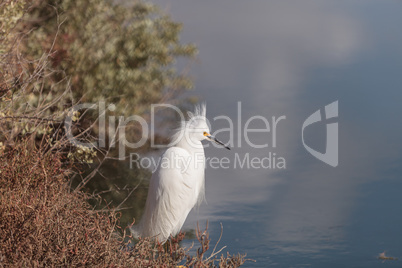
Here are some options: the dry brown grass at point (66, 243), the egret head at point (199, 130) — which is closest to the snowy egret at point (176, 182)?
the egret head at point (199, 130)

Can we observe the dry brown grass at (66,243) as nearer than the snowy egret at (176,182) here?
Yes

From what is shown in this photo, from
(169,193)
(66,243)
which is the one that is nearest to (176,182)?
(169,193)

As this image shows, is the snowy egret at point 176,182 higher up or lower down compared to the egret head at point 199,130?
lower down

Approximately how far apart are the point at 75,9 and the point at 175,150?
4.83 metres

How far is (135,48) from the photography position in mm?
9539

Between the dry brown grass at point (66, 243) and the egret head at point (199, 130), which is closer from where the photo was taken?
the dry brown grass at point (66, 243)

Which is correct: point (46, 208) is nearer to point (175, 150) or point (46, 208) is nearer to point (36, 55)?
point (175, 150)

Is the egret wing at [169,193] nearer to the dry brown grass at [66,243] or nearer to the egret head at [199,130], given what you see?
the egret head at [199,130]

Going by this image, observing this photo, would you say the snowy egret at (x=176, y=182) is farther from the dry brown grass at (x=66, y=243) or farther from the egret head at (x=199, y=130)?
the dry brown grass at (x=66, y=243)

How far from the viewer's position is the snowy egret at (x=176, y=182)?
5.86m

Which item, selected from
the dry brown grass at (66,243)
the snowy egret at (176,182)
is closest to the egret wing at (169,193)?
the snowy egret at (176,182)

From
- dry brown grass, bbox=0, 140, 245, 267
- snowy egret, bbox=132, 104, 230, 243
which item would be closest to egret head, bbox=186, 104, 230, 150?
snowy egret, bbox=132, 104, 230, 243

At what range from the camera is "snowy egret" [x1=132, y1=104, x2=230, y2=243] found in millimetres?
5863

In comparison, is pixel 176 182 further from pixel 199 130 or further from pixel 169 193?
pixel 199 130
